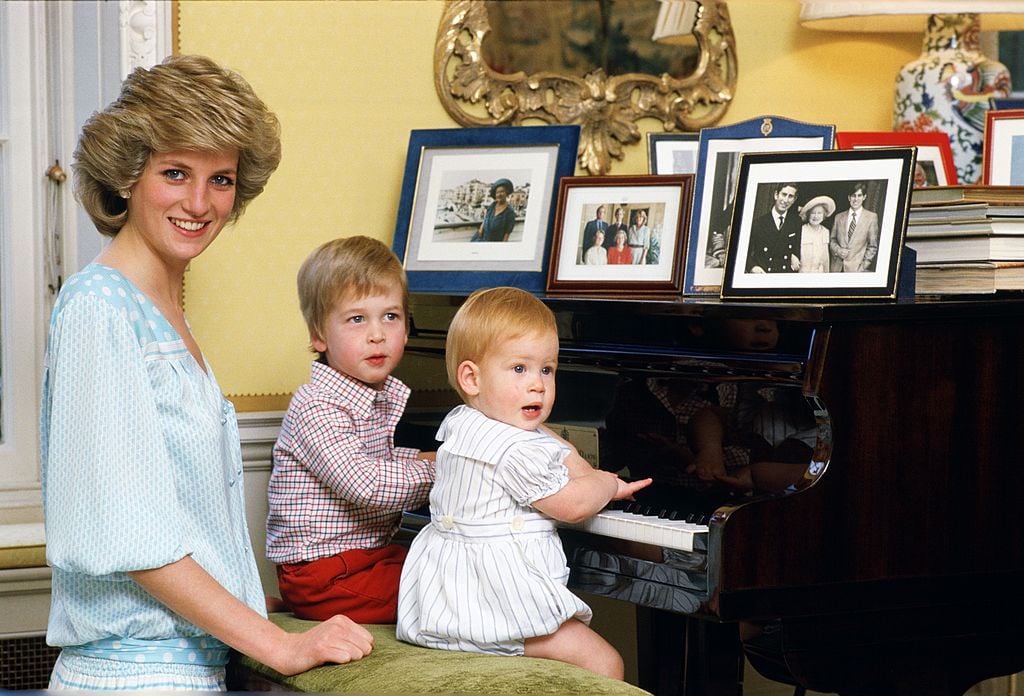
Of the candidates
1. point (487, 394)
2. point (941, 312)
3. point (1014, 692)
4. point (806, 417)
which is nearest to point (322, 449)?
point (487, 394)

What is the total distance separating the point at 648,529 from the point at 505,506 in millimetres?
239

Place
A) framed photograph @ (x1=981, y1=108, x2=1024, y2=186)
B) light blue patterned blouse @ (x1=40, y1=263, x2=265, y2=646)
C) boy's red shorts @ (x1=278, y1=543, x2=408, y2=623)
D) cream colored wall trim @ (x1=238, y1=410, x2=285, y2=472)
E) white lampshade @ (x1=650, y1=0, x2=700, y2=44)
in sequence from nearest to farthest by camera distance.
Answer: light blue patterned blouse @ (x1=40, y1=263, x2=265, y2=646)
boy's red shorts @ (x1=278, y1=543, x2=408, y2=623)
framed photograph @ (x1=981, y1=108, x2=1024, y2=186)
cream colored wall trim @ (x1=238, y1=410, x2=285, y2=472)
white lampshade @ (x1=650, y1=0, x2=700, y2=44)

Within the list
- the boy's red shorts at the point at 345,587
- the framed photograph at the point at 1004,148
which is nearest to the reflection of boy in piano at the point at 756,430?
the boy's red shorts at the point at 345,587

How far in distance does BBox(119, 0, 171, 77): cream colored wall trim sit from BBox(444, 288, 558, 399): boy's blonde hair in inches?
48.8

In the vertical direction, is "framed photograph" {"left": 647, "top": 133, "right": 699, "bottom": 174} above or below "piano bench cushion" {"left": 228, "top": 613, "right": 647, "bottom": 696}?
above

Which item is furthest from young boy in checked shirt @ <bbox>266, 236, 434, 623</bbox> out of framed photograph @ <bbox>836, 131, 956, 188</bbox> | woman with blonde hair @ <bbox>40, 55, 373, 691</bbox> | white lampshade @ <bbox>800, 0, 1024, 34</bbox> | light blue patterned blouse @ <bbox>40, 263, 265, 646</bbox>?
white lampshade @ <bbox>800, 0, 1024, 34</bbox>

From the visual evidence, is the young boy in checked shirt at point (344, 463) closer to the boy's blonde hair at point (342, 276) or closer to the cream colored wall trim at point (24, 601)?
the boy's blonde hair at point (342, 276)

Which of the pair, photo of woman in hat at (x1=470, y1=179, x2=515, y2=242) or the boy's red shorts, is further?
photo of woman in hat at (x1=470, y1=179, x2=515, y2=242)

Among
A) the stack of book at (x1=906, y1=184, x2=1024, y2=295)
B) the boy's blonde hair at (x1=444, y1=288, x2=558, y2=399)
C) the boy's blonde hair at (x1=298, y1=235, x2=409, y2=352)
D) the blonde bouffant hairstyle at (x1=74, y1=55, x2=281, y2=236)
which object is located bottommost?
the boy's blonde hair at (x1=444, y1=288, x2=558, y2=399)

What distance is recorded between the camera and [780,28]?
12.1 feet

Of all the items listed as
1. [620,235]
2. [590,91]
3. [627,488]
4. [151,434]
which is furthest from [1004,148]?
[151,434]

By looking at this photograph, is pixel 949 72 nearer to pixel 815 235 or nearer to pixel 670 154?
pixel 670 154

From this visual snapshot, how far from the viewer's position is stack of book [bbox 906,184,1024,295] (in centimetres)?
241

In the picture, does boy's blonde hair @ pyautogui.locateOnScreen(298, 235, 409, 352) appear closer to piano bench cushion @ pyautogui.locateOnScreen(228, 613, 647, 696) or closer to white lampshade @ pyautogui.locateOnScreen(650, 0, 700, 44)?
piano bench cushion @ pyautogui.locateOnScreen(228, 613, 647, 696)
